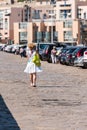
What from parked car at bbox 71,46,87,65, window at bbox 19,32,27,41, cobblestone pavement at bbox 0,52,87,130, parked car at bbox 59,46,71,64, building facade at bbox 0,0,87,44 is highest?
cobblestone pavement at bbox 0,52,87,130

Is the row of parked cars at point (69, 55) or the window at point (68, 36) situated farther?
the window at point (68, 36)

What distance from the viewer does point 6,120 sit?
1293 centimetres

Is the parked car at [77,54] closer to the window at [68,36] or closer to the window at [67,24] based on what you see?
the window at [68,36]

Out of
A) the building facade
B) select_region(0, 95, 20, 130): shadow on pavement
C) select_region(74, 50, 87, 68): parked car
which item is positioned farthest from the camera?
the building facade

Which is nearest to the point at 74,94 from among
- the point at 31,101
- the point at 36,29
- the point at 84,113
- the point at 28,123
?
the point at 31,101

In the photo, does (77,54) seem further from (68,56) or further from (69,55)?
(68,56)

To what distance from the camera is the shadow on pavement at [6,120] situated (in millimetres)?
11836

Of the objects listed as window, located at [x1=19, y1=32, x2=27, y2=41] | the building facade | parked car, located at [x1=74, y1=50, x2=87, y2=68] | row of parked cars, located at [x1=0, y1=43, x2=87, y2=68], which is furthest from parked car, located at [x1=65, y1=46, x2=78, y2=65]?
window, located at [x1=19, y1=32, x2=27, y2=41]

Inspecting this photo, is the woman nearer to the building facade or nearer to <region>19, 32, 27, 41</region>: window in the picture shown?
the building facade

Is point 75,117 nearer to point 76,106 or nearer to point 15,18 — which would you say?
point 76,106

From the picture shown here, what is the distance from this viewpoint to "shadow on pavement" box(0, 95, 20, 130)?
11836 millimetres

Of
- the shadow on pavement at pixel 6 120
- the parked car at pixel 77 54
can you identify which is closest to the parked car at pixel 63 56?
the parked car at pixel 77 54

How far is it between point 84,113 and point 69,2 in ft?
535

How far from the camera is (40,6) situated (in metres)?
196
